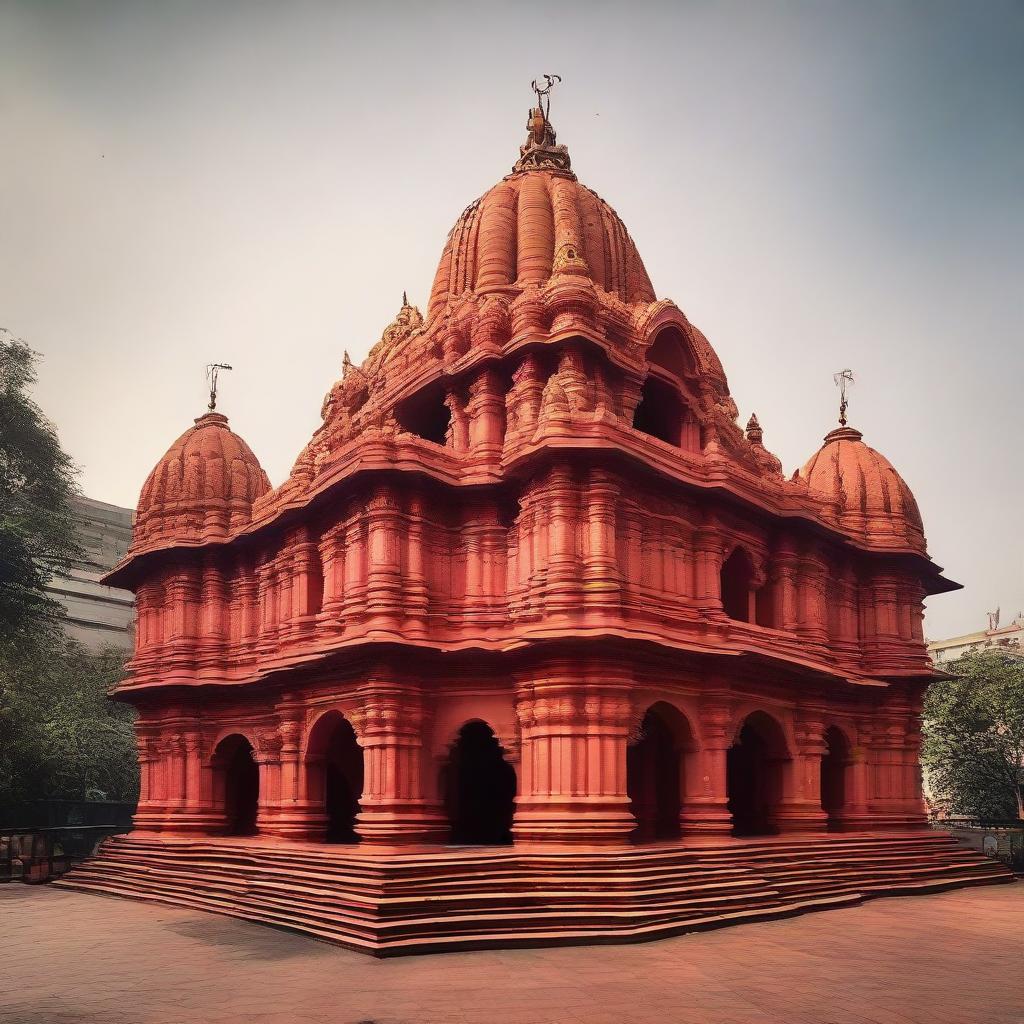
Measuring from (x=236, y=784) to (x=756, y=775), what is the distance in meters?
11.9

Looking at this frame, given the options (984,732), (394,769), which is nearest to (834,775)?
(394,769)

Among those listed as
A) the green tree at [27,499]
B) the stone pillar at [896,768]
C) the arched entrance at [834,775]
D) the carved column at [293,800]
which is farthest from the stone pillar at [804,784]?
the green tree at [27,499]

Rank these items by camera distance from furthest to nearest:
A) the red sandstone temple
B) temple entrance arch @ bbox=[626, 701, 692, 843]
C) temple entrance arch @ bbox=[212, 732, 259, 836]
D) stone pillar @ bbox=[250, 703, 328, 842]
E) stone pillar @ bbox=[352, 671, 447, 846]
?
temple entrance arch @ bbox=[212, 732, 259, 836] → stone pillar @ bbox=[250, 703, 328, 842] → temple entrance arch @ bbox=[626, 701, 692, 843] → stone pillar @ bbox=[352, 671, 447, 846] → the red sandstone temple

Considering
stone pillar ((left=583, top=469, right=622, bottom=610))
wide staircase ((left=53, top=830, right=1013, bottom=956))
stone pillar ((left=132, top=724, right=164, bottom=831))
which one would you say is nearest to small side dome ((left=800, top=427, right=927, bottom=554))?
wide staircase ((left=53, top=830, right=1013, bottom=956))

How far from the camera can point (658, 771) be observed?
21578 millimetres

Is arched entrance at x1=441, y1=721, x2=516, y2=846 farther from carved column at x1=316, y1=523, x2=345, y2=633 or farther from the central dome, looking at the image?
the central dome

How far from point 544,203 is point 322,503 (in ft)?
28.6

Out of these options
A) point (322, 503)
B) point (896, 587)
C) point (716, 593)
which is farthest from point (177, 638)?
point (896, 587)

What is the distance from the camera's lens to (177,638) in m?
24.5

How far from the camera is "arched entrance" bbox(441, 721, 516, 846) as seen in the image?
21812 mm

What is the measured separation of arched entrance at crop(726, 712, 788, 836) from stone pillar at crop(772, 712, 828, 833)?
0.58 feet

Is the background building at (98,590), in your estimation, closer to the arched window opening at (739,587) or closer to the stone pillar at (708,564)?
the arched window opening at (739,587)

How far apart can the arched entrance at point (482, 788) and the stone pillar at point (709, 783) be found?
4614 mm

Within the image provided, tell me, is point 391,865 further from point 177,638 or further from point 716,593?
point 177,638
